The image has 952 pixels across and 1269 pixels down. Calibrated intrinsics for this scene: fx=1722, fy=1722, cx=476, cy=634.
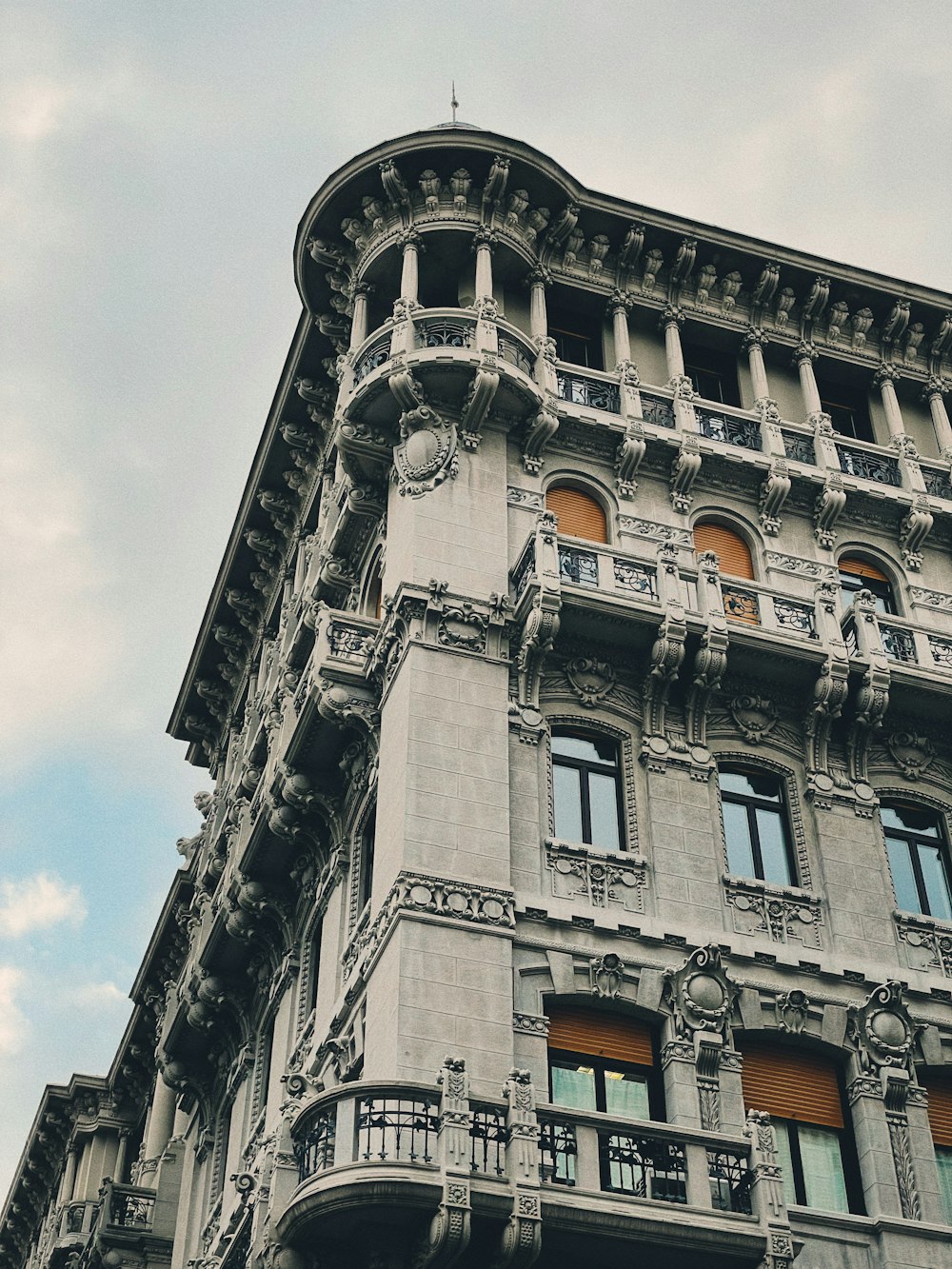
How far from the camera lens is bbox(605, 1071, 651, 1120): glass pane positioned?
82.5ft

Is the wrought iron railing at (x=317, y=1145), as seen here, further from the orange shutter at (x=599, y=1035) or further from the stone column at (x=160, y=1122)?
the stone column at (x=160, y=1122)

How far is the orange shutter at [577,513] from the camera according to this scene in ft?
108

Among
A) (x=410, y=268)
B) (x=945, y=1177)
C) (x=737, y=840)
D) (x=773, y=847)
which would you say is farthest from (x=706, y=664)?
(x=410, y=268)

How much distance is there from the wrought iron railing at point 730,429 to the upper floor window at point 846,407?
2.75 m

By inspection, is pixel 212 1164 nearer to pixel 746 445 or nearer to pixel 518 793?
pixel 518 793

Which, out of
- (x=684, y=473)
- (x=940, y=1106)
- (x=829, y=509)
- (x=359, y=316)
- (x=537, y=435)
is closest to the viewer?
(x=940, y=1106)

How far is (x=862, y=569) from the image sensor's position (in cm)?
3481

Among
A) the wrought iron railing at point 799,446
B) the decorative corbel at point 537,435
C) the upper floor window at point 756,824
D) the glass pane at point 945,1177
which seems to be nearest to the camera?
the glass pane at point 945,1177

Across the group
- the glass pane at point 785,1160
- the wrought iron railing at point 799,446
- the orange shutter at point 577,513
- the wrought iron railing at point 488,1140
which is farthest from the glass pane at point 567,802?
the wrought iron railing at point 799,446

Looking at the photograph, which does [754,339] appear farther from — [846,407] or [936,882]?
[936,882]

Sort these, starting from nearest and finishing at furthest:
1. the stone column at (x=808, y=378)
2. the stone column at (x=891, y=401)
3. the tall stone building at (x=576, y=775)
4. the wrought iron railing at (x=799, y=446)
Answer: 1. the tall stone building at (x=576, y=775)
2. the wrought iron railing at (x=799, y=446)
3. the stone column at (x=808, y=378)
4. the stone column at (x=891, y=401)

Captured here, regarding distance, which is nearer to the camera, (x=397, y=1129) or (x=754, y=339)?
(x=397, y=1129)

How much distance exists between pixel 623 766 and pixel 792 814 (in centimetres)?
302

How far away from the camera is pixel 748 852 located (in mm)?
28594
